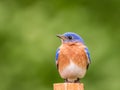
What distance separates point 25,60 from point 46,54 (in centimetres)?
58

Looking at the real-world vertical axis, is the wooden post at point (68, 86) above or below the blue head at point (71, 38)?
below

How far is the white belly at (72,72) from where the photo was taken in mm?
11055

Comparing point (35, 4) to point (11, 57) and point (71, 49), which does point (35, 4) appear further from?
point (71, 49)

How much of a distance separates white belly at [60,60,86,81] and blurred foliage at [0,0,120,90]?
12.8 ft

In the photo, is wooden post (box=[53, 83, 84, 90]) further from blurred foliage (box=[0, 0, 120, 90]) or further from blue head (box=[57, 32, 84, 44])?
blurred foliage (box=[0, 0, 120, 90])

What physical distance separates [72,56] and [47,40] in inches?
180

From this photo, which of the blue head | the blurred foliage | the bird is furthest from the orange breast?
the blurred foliage

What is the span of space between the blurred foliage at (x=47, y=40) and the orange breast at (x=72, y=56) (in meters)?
3.86

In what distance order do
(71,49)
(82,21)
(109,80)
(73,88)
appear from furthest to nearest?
(82,21) → (109,80) → (71,49) → (73,88)

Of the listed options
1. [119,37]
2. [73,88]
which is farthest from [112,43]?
[73,88]

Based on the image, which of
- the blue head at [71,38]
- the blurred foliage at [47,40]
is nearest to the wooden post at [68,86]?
the blue head at [71,38]

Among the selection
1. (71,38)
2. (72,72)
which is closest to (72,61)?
(72,72)

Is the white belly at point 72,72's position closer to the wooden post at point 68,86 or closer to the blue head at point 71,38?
the blue head at point 71,38

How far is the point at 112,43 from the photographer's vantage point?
53.2 ft
